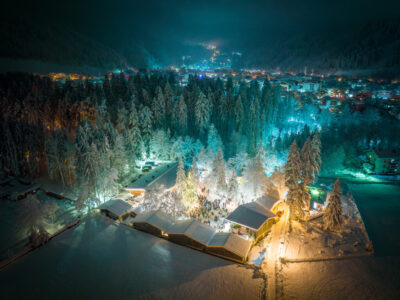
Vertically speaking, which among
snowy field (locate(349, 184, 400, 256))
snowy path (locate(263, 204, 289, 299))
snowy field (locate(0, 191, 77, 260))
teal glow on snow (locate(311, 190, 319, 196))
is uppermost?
snowy field (locate(0, 191, 77, 260))

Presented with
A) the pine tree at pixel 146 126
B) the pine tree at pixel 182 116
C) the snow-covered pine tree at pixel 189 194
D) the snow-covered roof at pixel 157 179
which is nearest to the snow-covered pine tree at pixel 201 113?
the pine tree at pixel 182 116

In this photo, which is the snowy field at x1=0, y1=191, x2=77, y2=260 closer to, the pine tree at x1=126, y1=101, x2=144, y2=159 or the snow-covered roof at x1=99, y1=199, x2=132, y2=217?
the snow-covered roof at x1=99, y1=199, x2=132, y2=217

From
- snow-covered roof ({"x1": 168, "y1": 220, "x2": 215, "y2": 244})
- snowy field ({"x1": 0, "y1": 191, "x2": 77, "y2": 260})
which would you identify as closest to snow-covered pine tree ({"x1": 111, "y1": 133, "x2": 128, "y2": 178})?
snowy field ({"x1": 0, "y1": 191, "x2": 77, "y2": 260})

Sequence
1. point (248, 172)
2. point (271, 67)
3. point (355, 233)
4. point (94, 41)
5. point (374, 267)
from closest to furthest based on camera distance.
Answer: point (374, 267), point (355, 233), point (248, 172), point (94, 41), point (271, 67)

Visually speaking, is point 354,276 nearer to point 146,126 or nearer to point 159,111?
point 146,126

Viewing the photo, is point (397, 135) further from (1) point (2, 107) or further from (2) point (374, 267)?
(1) point (2, 107)

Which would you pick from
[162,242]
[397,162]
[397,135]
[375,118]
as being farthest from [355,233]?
[375,118]
